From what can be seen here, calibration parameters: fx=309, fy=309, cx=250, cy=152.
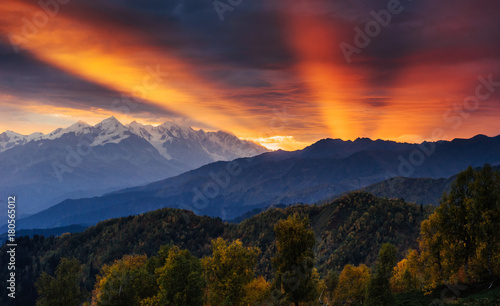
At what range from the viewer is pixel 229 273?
5788 centimetres

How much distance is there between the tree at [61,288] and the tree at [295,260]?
47.7 m

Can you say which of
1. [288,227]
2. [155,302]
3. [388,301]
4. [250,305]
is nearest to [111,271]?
[155,302]

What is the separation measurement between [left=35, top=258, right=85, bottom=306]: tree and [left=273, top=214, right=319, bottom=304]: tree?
156ft

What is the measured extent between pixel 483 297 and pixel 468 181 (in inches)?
756

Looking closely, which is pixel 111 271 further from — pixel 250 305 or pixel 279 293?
pixel 279 293

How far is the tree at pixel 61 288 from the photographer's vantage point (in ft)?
216

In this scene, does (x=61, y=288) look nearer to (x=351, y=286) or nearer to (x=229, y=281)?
(x=229, y=281)

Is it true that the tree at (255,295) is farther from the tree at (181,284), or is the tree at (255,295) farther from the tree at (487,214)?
the tree at (487,214)

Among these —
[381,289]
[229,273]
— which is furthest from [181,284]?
[381,289]

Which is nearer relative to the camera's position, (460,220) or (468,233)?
(468,233)

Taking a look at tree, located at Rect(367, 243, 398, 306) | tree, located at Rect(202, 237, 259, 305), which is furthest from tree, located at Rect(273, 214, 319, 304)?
tree, located at Rect(367, 243, 398, 306)

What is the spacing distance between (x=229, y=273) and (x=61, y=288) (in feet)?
127

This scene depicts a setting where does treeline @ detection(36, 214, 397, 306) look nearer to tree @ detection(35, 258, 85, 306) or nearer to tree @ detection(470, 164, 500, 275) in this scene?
tree @ detection(35, 258, 85, 306)

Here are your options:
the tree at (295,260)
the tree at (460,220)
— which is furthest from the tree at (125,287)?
the tree at (460,220)
